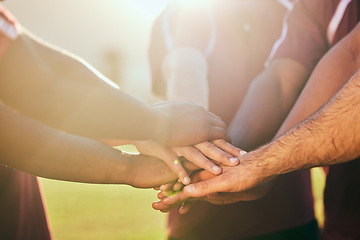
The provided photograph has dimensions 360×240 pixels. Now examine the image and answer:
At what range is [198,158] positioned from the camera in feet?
4.15

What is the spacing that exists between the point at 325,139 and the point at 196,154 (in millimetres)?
480

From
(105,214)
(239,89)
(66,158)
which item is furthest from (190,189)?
(105,214)

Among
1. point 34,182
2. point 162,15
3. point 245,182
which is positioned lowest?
point 245,182

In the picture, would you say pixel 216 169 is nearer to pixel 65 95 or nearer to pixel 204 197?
pixel 204 197

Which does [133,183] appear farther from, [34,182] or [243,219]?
[243,219]

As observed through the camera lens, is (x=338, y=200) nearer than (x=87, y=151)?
No

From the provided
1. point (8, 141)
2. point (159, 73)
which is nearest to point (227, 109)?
point (159, 73)

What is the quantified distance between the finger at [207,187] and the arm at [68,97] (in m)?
0.23

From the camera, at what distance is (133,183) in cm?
125

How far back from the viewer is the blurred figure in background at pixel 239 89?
1.50 m

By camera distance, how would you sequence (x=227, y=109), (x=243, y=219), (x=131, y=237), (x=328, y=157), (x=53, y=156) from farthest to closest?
(x=131, y=237) → (x=227, y=109) → (x=243, y=219) → (x=53, y=156) → (x=328, y=157)

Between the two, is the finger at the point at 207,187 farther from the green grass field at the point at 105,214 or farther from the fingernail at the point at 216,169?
the green grass field at the point at 105,214

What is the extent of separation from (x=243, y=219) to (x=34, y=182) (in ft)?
2.99

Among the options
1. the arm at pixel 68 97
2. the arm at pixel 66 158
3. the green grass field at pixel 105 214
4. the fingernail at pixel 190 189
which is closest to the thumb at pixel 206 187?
the fingernail at pixel 190 189
